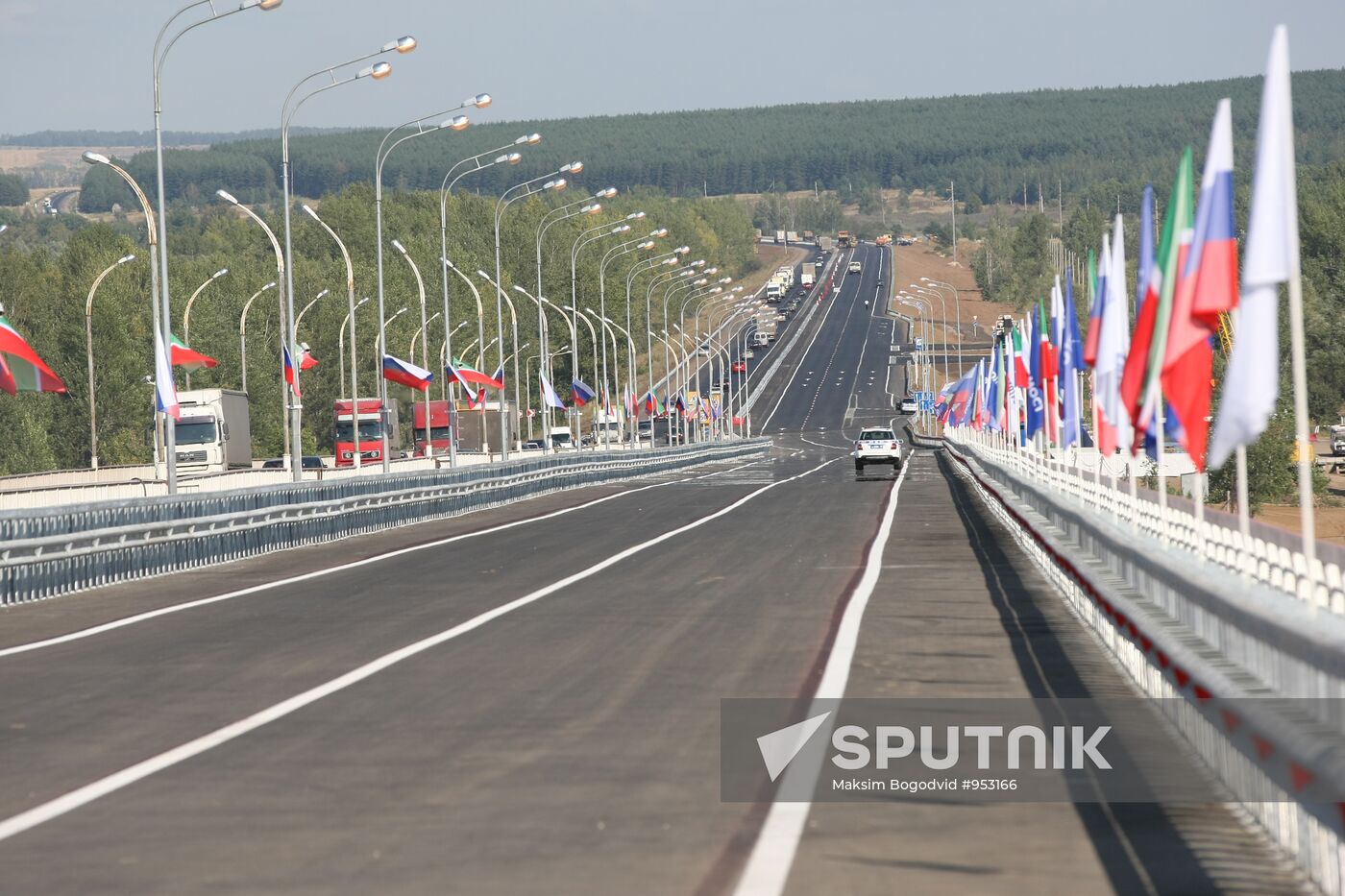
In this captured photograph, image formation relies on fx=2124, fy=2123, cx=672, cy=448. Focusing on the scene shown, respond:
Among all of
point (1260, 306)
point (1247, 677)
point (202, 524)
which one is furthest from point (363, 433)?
point (1247, 677)

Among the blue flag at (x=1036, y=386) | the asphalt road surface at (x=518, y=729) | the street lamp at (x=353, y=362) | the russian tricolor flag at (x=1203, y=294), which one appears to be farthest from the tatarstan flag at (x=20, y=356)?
the street lamp at (x=353, y=362)

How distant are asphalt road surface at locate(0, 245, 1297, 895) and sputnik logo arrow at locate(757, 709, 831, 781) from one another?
Answer: 310 millimetres

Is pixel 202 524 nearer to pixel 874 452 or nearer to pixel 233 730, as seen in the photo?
pixel 233 730

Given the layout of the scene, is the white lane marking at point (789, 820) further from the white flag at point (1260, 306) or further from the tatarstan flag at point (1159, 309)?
the tatarstan flag at point (1159, 309)

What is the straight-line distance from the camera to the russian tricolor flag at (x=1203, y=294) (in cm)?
1348

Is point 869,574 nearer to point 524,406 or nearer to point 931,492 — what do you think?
point 931,492

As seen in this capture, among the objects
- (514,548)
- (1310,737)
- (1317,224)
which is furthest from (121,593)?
(1317,224)

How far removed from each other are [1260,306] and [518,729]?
5.10 m

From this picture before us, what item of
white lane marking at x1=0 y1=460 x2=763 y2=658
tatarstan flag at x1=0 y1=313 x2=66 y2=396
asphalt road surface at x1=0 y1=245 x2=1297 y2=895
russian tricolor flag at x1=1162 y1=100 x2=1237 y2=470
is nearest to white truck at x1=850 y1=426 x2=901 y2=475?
white lane marking at x1=0 y1=460 x2=763 y2=658

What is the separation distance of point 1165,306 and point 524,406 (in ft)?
469

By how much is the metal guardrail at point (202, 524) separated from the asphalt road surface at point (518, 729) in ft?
2.41

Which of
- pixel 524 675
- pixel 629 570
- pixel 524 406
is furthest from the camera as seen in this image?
pixel 524 406

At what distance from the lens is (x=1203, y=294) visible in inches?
525

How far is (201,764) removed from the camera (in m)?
11.7
